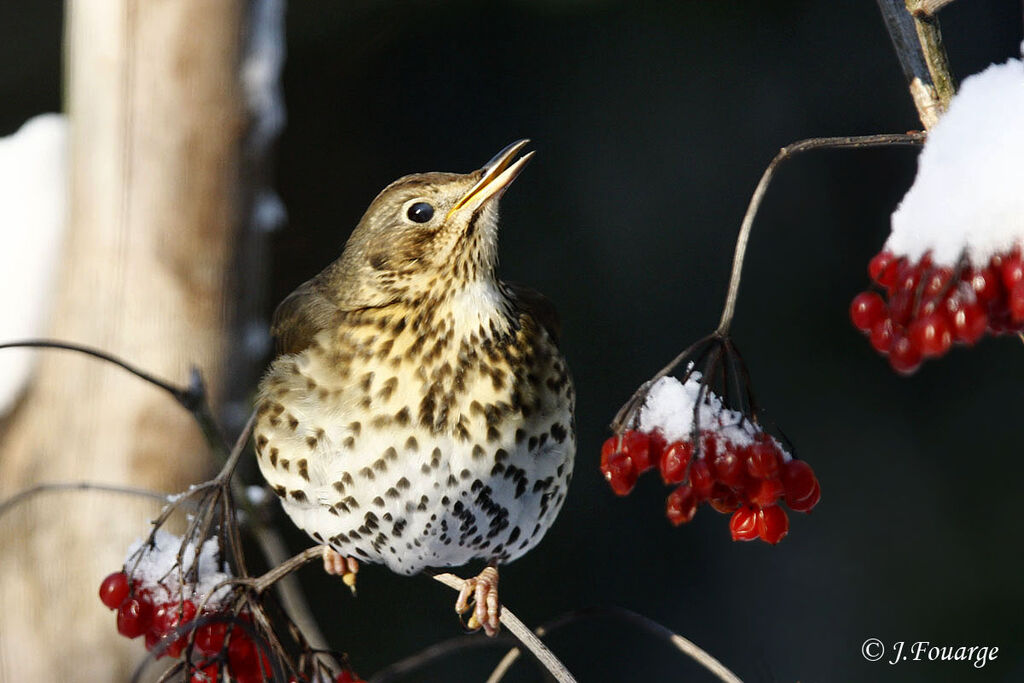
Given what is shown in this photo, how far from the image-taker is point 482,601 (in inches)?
42.8

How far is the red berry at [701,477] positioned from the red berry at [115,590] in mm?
495

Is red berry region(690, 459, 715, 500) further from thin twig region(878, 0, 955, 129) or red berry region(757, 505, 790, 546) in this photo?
thin twig region(878, 0, 955, 129)

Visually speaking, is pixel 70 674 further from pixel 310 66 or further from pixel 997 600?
pixel 997 600

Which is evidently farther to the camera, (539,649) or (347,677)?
(347,677)

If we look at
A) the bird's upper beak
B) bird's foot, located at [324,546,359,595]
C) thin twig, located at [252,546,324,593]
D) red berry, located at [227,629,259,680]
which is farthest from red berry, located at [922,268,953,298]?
bird's foot, located at [324,546,359,595]

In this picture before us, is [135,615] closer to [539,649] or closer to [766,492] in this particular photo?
[539,649]

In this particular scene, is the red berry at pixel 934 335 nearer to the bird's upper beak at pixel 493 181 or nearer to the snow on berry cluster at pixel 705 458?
the snow on berry cluster at pixel 705 458

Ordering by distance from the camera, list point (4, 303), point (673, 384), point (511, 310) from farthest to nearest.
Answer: point (4, 303)
point (511, 310)
point (673, 384)

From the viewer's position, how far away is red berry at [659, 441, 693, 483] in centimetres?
79

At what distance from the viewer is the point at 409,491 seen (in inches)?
40.1

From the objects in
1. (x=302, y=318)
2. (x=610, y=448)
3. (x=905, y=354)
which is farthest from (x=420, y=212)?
(x=905, y=354)

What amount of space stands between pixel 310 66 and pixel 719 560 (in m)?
1.64

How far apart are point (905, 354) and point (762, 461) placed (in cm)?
19

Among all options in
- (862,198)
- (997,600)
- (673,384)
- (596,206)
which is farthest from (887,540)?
(673,384)
